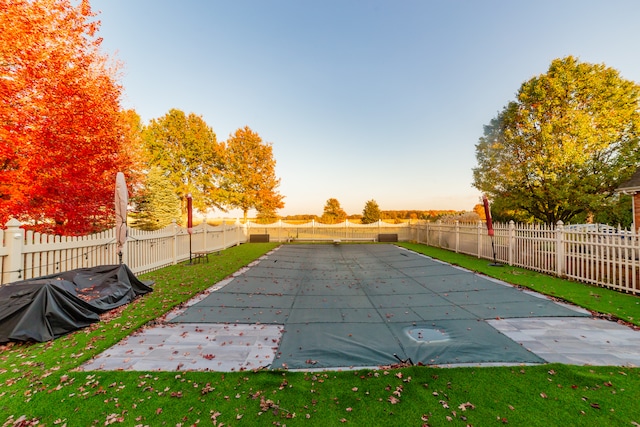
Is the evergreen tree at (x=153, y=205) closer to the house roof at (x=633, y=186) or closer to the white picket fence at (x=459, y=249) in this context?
the white picket fence at (x=459, y=249)

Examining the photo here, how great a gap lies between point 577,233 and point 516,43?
347 inches

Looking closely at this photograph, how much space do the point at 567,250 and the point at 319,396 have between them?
819 centimetres

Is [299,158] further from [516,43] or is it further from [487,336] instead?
[487,336]

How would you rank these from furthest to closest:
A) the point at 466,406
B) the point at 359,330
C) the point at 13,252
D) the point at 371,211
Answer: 1. the point at 371,211
2. the point at 13,252
3. the point at 359,330
4. the point at 466,406

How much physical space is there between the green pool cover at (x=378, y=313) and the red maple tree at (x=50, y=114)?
18.9 ft

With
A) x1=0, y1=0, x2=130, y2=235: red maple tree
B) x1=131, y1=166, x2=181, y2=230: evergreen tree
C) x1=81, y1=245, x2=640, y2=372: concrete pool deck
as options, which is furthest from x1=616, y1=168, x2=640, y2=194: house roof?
x1=131, y1=166, x2=181, y2=230: evergreen tree

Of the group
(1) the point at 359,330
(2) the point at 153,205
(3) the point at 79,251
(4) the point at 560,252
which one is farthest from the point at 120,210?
(2) the point at 153,205

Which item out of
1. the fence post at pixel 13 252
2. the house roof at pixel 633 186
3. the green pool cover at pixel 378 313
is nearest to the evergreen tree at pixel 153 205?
the green pool cover at pixel 378 313

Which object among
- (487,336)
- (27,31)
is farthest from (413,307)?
(27,31)

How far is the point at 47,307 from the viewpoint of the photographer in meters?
3.56

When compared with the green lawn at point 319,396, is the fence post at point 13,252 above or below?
above

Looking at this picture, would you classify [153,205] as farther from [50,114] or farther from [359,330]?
[359,330]

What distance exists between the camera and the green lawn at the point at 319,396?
194cm

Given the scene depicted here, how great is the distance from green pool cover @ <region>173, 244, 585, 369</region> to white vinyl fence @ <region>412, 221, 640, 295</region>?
2131mm
